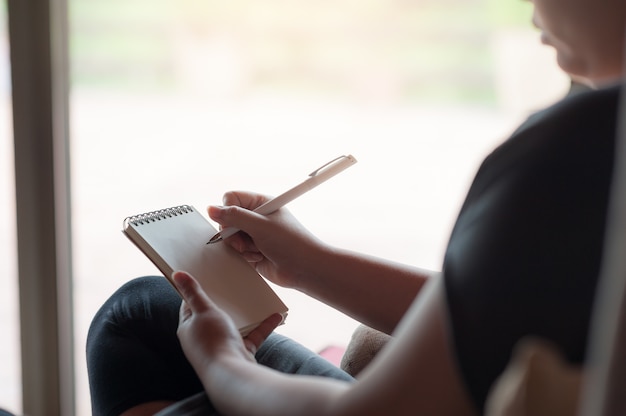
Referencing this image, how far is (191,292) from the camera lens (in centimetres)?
74

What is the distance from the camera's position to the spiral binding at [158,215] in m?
0.84

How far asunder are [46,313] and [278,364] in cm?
77

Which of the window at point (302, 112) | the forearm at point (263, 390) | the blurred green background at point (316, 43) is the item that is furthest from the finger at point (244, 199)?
the blurred green background at point (316, 43)

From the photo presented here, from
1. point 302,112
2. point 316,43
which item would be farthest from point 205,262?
point 302,112

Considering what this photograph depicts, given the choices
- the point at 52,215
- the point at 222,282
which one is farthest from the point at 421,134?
the point at 222,282

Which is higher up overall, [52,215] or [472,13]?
[472,13]

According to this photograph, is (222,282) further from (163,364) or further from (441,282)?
(441,282)

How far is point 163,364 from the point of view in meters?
0.83

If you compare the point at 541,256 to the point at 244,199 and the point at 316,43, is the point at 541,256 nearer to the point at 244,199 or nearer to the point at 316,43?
the point at 244,199

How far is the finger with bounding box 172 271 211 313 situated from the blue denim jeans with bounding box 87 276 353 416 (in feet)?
0.36

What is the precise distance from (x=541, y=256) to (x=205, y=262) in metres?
0.48

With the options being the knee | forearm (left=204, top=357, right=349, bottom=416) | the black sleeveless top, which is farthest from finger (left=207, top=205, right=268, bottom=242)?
the black sleeveless top

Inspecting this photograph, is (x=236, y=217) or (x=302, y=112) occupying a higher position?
(x=236, y=217)

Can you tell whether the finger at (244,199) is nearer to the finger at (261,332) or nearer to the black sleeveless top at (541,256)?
the finger at (261,332)
